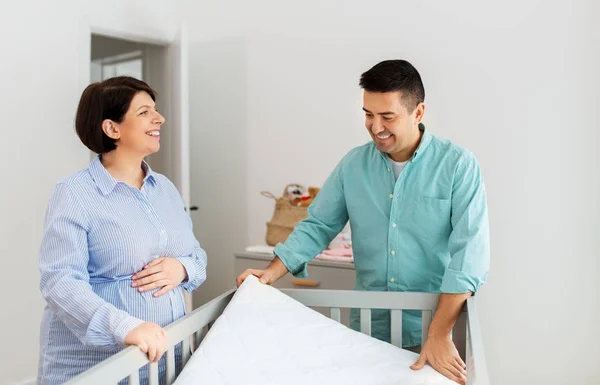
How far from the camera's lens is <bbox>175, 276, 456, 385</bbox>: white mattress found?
1261 mm

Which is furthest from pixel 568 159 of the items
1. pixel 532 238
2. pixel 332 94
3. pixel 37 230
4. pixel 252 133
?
pixel 37 230

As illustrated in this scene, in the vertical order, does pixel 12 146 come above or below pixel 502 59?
below

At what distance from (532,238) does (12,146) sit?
2.30m

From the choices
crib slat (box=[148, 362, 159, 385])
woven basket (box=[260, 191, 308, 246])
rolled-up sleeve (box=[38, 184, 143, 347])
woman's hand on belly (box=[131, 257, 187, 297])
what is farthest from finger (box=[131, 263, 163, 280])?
woven basket (box=[260, 191, 308, 246])

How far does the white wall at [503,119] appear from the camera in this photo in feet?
8.24

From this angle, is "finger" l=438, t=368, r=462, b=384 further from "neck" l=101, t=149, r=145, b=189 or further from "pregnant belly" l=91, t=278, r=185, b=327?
"neck" l=101, t=149, r=145, b=189

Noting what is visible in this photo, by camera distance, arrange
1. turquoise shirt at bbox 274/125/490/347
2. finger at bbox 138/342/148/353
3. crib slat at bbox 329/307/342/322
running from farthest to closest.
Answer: crib slat at bbox 329/307/342/322, turquoise shirt at bbox 274/125/490/347, finger at bbox 138/342/148/353

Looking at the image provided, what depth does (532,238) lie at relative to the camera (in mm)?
2609

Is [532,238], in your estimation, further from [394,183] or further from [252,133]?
[252,133]

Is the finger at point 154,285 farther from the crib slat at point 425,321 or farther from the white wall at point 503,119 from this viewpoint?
the white wall at point 503,119

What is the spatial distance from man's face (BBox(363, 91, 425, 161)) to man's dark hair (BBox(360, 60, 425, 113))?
1cm

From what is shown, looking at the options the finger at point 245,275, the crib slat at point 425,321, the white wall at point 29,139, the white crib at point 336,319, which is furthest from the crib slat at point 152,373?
the white wall at point 29,139

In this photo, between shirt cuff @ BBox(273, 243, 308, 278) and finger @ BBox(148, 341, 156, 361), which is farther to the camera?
shirt cuff @ BBox(273, 243, 308, 278)

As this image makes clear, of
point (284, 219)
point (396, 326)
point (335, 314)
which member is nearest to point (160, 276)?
point (335, 314)
